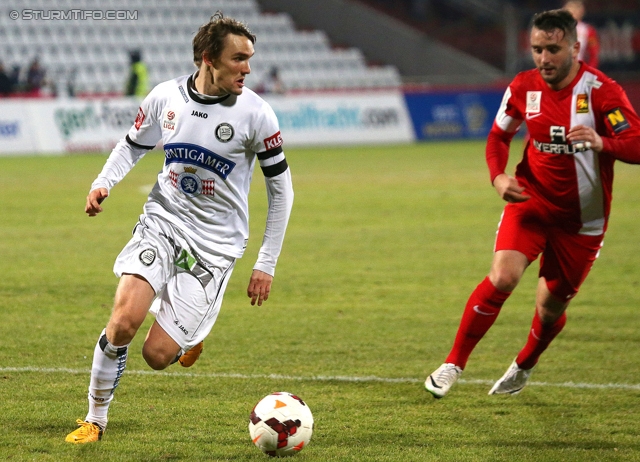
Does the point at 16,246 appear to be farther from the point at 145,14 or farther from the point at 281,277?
the point at 145,14

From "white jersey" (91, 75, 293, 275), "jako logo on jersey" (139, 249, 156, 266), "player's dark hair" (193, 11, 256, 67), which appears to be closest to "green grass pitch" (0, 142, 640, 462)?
"jako logo on jersey" (139, 249, 156, 266)

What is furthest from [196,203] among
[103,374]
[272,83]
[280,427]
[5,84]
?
[272,83]

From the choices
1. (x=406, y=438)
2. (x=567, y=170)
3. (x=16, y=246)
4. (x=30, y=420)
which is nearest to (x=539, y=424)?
(x=406, y=438)

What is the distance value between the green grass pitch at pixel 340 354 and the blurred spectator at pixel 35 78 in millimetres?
12760

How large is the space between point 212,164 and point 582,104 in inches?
78.5

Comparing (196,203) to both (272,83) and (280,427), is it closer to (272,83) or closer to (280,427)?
(280,427)

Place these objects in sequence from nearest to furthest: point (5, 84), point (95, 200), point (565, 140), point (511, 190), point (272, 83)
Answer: point (95, 200), point (511, 190), point (565, 140), point (5, 84), point (272, 83)

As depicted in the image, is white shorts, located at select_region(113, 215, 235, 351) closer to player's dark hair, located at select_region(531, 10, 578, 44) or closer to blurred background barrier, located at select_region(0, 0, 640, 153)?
player's dark hair, located at select_region(531, 10, 578, 44)

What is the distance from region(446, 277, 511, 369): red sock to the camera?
5.36 meters

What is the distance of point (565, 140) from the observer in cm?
528

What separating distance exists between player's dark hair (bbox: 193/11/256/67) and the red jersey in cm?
161

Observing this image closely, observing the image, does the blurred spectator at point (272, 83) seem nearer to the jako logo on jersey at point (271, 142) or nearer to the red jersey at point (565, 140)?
the red jersey at point (565, 140)

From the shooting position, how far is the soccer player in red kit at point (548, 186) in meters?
5.13

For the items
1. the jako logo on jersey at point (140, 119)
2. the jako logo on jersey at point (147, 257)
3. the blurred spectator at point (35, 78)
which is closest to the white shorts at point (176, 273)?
the jako logo on jersey at point (147, 257)
